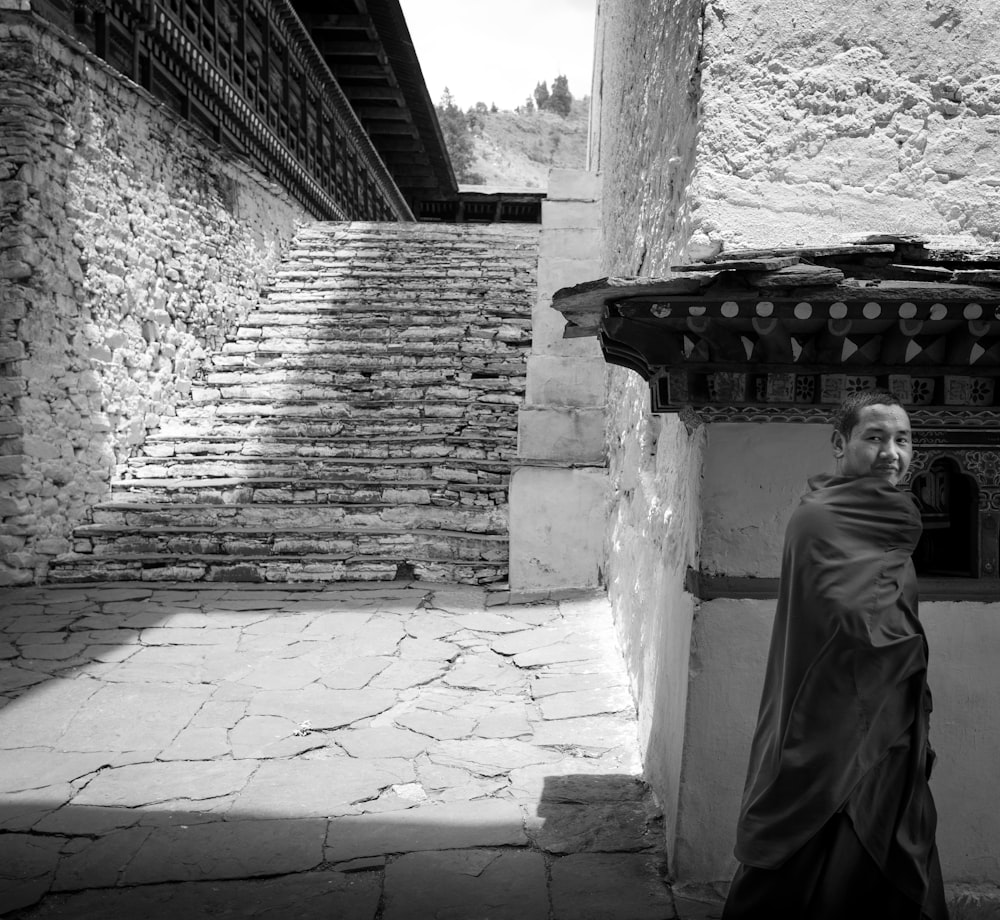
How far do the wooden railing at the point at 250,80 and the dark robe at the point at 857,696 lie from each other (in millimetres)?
7947

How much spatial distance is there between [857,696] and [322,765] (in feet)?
8.56

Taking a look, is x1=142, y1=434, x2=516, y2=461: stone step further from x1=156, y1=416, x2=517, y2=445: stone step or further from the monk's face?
the monk's face

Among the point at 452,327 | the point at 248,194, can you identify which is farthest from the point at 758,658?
the point at 248,194

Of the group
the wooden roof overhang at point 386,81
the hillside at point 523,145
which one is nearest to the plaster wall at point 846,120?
the wooden roof overhang at point 386,81

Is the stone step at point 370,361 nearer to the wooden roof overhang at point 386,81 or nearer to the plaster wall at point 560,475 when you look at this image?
the plaster wall at point 560,475

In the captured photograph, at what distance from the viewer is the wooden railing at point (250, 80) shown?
9117 millimetres

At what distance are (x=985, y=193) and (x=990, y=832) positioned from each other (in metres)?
2.12

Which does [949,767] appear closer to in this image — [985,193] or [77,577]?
[985,193]

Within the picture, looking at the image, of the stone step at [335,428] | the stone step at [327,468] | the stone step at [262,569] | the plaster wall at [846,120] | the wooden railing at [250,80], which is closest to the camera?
the plaster wall at [846,120]

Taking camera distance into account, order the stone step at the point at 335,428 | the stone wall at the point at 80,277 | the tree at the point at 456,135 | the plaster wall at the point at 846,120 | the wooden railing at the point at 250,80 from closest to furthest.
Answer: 1. the plaster wall at the point at 846,120
2. the stone wall at the point at 80,277
3. the stone step at the point at 335,428
4. the wooden railing at the point at 250,80
5. the tree at the point at 456,135

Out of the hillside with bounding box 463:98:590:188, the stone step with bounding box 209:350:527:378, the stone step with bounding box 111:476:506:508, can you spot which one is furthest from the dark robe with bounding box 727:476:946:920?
the hillside with bounding box 463:98:590:188

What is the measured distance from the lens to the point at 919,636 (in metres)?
2.20

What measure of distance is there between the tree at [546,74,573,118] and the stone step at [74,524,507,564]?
6749cm

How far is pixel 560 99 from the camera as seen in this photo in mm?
70562
